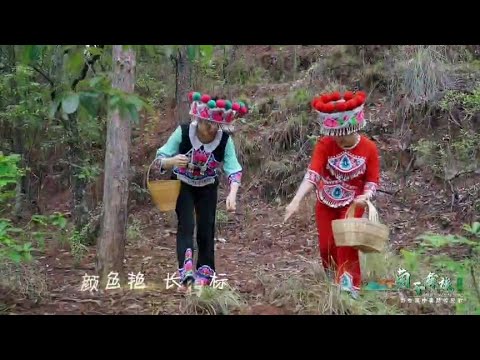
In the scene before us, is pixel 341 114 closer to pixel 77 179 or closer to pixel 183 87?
pixel 183 87

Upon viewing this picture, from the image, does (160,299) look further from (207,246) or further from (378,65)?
(378,65)

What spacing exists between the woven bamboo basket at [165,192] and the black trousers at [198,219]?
0.18ft

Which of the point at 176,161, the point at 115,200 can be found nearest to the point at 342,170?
the point at 176,161

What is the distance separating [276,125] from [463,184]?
1.93 m

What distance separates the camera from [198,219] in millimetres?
3160

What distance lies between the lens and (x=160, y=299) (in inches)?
116

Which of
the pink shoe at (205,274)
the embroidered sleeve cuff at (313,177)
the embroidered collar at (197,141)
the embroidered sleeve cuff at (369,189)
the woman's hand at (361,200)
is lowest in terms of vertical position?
the pink shoe at (205,274)

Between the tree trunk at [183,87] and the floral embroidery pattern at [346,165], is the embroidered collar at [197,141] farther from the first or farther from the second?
the tree trunk at [183,87]

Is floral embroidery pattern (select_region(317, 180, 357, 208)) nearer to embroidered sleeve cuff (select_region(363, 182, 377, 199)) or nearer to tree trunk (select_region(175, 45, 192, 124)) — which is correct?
embroidered sleeve cuff (select_region(363, 182, 377, 199))

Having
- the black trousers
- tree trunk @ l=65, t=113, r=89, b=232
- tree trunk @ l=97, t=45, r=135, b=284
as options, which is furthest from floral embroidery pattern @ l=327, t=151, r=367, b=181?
tree trunk @ l=65, t=113, r=89, b=232

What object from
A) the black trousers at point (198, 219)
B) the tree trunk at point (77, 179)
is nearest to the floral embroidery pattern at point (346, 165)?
the black trousers at point (198, 219)

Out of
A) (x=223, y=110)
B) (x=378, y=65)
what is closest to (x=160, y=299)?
(x=223, y=110)

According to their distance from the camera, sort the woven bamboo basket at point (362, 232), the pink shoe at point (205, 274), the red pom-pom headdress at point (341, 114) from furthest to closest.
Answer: the pink shoe at point (205, 274)
the red pom-pom headdress at point (341, 114)
the woven bamboo basket at point (362, 232)

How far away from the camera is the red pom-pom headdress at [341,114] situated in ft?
9.28
